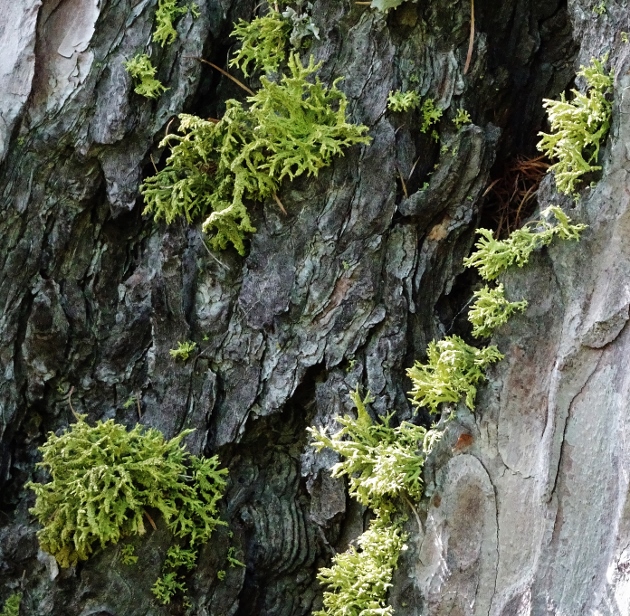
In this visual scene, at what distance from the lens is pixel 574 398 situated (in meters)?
2.86

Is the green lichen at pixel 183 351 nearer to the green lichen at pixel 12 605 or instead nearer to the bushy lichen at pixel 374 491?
the bushy lichen at pixel 374 491

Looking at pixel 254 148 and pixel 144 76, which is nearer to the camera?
pixel 254 148

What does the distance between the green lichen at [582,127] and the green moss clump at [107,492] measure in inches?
81.3

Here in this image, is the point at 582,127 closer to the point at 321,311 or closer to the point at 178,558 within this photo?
the point at 321,311

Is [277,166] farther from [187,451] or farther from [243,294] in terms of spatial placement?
[187,451]

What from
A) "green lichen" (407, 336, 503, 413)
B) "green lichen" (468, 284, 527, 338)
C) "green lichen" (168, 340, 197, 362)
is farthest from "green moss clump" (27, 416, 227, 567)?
"green lichen" (468, 284, 527, 338)

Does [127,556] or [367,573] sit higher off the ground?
[367,573]

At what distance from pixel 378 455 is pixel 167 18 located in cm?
255

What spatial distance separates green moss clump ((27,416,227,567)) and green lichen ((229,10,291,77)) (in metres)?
1.96

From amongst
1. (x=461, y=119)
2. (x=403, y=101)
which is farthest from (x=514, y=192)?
(x=403, y=101)

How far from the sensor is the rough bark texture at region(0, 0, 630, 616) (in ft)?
9.45

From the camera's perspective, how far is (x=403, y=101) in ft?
11.5

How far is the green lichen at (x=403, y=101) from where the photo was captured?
11.5ft

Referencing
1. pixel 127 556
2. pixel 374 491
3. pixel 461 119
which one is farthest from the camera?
pixel 461 119
